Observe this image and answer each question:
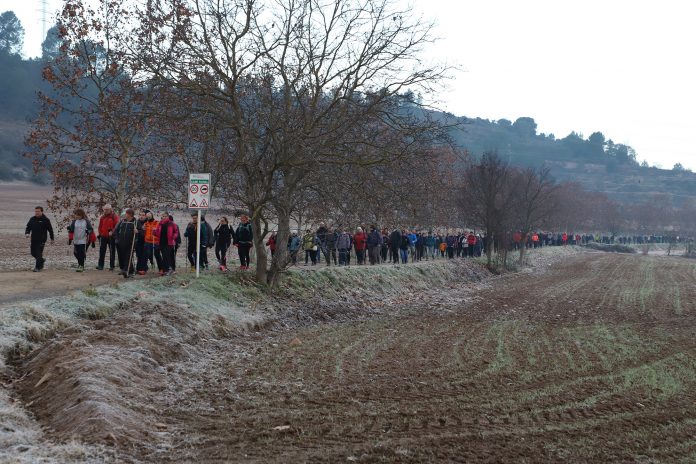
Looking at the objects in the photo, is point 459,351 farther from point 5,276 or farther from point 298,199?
point 5,276

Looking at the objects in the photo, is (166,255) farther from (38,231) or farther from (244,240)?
(38,231)

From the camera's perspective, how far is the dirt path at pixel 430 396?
701 centimetres

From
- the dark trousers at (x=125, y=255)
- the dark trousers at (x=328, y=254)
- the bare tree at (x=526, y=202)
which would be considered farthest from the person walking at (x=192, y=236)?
the bare tree at (x=526, y=202)

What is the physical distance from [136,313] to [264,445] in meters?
6.28

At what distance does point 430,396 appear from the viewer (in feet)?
30.4

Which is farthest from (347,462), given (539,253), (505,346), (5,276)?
(539,253)

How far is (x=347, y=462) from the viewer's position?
21.2ft

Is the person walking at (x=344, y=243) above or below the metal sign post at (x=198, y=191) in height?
below

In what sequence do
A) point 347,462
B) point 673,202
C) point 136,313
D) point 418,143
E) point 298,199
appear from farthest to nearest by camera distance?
point 673,202
point 298,199
point 418,143
point 136,313
point 347,462

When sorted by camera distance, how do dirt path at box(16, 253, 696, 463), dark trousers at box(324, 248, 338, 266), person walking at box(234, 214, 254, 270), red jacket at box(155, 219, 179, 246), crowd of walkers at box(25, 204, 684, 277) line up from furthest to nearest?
1. dark trousers at box(324, 248, 338, 266)
2. person walking at box(234, 214, 254, 270)
3. red jacket at box(155, 219, 179, 246)
4. crowd of walkers at box(25, 204, 684, 277)
5. dirt path at box(16, 253, 696, 463)

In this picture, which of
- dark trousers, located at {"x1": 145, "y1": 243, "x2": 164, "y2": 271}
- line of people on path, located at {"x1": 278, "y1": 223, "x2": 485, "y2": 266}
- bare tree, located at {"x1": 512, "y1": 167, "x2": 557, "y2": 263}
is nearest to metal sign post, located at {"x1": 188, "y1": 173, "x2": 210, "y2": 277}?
dark trousers, located at {"x1": 145, "y1": 243, "x2": 164, "y2": 271}

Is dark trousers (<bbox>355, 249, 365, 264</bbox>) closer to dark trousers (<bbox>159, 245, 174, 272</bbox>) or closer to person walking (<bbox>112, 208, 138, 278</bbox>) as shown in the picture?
dark trousers (<bbox>159, 245, 174, 272</bbox>)

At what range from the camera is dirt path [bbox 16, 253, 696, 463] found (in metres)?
7.01

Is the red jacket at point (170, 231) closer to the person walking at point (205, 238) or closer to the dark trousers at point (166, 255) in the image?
the dark trousers at point (166, 255)
